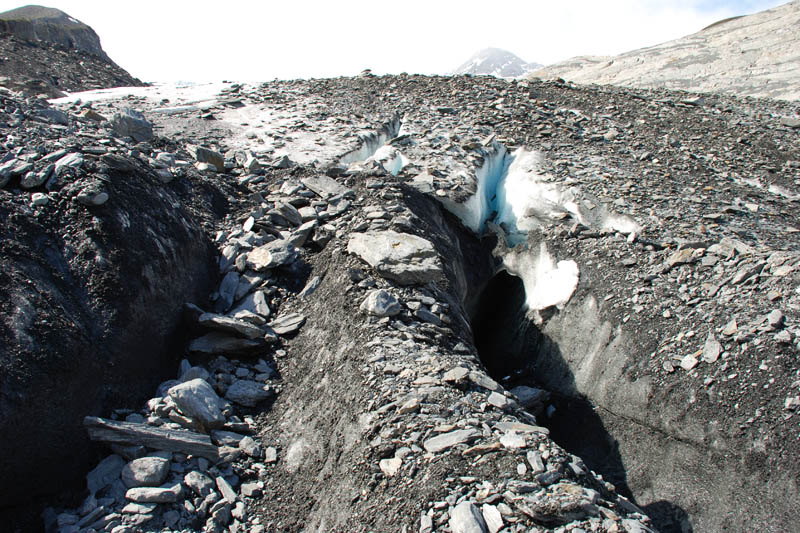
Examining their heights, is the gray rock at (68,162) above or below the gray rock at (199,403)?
above

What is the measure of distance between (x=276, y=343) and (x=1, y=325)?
1.74 m

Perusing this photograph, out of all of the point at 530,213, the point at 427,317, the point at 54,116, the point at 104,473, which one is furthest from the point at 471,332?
the point at 54,116

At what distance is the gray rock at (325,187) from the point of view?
5.43 m

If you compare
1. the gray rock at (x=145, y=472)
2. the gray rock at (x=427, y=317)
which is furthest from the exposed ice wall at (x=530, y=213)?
the gray rock at (x=145, y=472)

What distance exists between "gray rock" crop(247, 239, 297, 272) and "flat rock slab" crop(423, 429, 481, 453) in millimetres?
2470

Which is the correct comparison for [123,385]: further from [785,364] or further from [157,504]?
[785,364]

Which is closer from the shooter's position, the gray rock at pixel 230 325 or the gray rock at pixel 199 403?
the gray rock at pixel 199 403

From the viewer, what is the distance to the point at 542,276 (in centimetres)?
584

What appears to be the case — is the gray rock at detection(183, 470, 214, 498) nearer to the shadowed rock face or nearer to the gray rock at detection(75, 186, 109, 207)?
the gray rock at detection(75, 186, 109, 207)

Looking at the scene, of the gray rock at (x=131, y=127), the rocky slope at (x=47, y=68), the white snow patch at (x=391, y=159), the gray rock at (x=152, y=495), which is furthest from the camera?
the rocky slope at (x=47, y=68)

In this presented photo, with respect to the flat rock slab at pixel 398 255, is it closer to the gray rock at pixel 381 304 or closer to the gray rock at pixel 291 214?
the gray rock at pixel 381 304

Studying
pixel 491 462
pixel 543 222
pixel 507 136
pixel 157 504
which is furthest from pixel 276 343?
pixel 507 136

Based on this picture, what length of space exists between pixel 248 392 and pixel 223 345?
0.47 metres

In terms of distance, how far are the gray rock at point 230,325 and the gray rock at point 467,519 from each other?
221 cm
